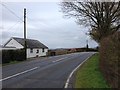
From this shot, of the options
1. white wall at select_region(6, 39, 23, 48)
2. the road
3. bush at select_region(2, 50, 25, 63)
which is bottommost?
the road

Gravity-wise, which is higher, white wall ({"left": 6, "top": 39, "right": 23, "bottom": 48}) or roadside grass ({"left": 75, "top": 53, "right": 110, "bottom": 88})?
white wall ({"left": 6, "top": 39, "right": 23, "bottom": 48})

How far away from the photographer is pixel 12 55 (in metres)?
39.7

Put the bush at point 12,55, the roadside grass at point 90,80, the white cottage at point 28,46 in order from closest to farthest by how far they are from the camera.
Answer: the roadside grass at point 90,80
the bush at point 12,55
the white cottage at point 28,46

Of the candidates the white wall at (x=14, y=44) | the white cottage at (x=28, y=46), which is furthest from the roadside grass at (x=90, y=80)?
the white wall at (x=14, y=44)

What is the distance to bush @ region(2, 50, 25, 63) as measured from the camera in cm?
3628

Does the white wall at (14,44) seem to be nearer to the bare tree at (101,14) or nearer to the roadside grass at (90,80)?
the bare tree at (101,14)

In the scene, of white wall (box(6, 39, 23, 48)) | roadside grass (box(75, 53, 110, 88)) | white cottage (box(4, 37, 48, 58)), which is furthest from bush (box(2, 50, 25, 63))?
white wall (box(6, 39, 23, 48))

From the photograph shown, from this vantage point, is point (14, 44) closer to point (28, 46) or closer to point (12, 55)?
point (28, 46)

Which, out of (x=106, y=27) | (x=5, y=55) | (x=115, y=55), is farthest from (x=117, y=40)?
(x=106, y=27)

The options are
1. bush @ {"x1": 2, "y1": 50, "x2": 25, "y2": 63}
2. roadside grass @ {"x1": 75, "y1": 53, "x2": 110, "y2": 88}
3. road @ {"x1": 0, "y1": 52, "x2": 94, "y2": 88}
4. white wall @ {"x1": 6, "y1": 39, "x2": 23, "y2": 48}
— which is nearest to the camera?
roadside grass @ {"x1": 75, "y1": 53, "x2": 110, "y2": 88}

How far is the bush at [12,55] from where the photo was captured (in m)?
36.3

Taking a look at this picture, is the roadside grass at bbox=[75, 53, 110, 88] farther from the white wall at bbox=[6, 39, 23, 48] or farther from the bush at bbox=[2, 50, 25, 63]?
the white wall at bbox=[6, 39, 23, 48]

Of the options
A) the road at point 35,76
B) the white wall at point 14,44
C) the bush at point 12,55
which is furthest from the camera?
the white wall at point 14,44

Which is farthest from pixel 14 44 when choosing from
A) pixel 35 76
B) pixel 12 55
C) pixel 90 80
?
pixel 90 80
